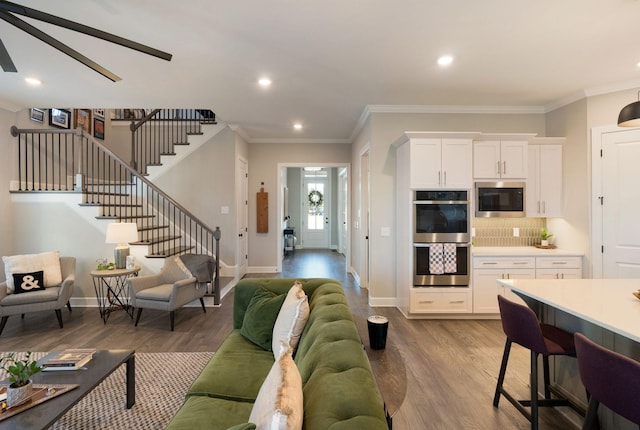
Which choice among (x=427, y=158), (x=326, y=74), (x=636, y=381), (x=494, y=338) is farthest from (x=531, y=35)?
(x=494, y=338)

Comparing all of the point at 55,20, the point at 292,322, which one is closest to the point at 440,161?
the point at 292,322

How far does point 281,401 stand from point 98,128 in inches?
284

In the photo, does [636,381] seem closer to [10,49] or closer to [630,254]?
[630,254]

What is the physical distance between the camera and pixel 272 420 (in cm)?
88

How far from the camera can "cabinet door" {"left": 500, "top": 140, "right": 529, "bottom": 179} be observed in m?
4.09

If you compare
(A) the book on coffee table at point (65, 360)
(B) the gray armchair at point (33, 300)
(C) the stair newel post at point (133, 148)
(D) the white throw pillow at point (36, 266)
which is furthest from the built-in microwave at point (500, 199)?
(C) the stair newel post at point (133, 148)

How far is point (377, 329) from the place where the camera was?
8.91 feet

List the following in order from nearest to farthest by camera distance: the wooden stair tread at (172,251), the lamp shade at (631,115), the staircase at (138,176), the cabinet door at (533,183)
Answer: the lamp shade at (631,115)
the cabinet door at (533,183)
the wooden stair tread at (172,251)
the staircase at (138,176)

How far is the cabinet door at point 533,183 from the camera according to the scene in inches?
167

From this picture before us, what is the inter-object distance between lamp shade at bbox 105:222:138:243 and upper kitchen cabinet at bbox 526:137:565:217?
5325 mm

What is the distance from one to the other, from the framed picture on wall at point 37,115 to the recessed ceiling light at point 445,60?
598 centimetres

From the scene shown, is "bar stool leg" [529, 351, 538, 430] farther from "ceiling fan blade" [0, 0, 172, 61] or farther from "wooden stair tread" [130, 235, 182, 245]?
"wooden stair tread" [130, 235, 182, 245]

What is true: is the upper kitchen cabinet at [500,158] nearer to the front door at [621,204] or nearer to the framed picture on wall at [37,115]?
the front door at [621,204]

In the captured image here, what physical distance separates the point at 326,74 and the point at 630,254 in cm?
411
